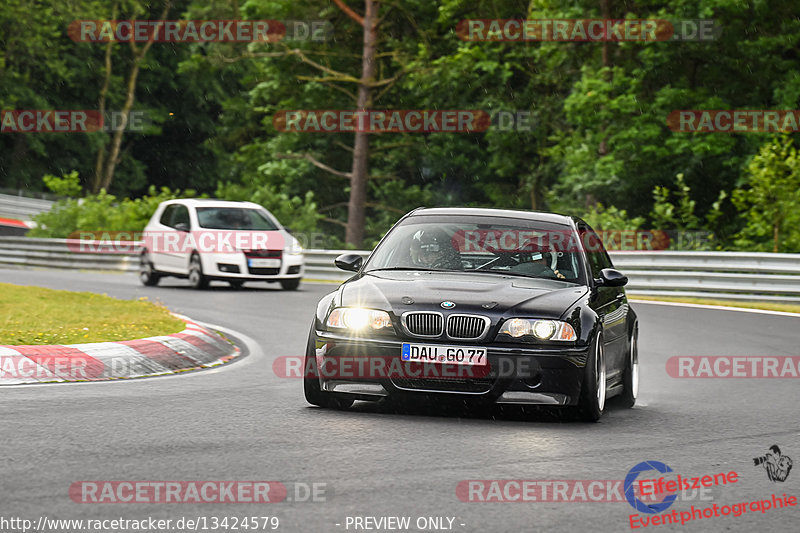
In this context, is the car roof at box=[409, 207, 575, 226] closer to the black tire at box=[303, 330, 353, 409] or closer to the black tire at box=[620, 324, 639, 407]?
the black tire at box=[620, 324, 639, 407]

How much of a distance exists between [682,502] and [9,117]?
61978mm

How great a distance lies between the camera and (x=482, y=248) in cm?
977

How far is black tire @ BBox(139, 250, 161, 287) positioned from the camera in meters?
25.5

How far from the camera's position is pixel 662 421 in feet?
29.1

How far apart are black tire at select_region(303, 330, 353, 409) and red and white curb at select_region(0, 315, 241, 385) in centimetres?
238

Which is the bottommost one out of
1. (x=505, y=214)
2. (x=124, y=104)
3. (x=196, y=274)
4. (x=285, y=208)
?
(x=196, y=274)

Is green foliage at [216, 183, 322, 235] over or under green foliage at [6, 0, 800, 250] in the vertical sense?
under

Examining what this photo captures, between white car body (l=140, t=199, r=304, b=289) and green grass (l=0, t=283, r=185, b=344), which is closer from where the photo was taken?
green grass (l=0, t=283, r=185, b=344)

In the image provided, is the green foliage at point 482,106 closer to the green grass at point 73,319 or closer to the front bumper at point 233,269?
the front bumper at point 233,269

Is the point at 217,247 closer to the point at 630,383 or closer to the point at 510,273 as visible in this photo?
the point at 630,383

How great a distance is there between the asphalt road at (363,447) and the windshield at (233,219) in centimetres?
1336

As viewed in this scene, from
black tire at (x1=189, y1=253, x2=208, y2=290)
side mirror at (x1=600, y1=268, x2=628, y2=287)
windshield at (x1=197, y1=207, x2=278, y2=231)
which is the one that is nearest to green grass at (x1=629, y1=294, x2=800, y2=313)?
windshield at (x1=197, y1=207, x2=278, y2=231)

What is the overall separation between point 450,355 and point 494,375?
0.30 m

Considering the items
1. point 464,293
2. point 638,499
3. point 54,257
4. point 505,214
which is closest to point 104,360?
point 505,214
